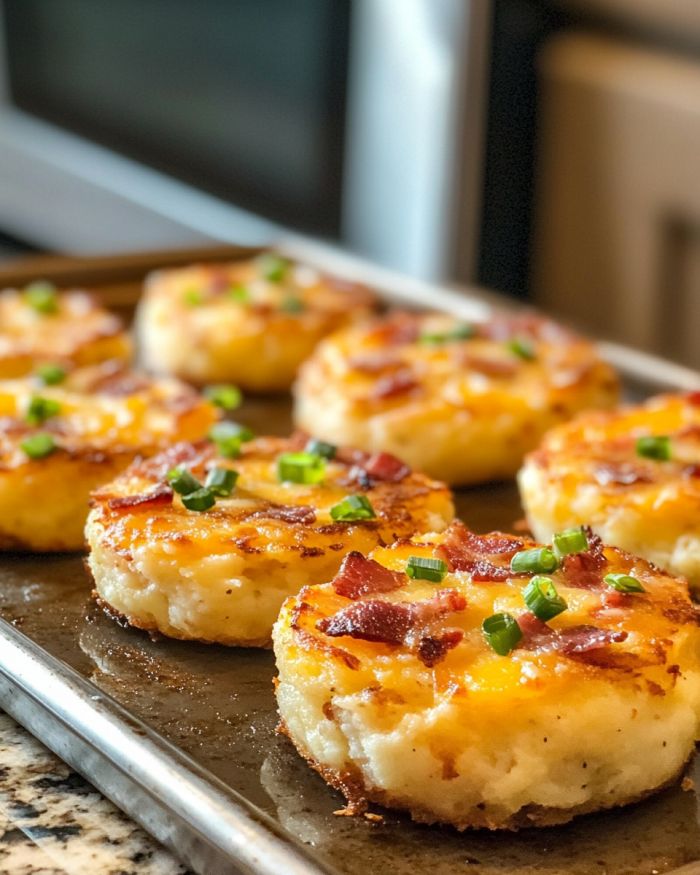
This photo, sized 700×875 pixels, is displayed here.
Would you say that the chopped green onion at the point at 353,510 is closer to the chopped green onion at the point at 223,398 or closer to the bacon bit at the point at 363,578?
the bacon bit at the point at 363,578

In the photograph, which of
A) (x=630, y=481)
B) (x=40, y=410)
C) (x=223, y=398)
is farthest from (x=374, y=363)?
→ (x=630, y=481)

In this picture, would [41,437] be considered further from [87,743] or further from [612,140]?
[612,140]

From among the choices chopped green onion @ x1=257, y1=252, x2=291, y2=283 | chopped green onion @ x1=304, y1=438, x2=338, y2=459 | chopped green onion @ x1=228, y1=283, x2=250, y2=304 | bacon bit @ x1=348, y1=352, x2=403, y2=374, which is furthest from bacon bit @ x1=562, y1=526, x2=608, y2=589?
chopped green onion @ x1=257, y1=252, x2=291, y2=283

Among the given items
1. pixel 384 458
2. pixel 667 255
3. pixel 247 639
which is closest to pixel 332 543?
pixel 247 639

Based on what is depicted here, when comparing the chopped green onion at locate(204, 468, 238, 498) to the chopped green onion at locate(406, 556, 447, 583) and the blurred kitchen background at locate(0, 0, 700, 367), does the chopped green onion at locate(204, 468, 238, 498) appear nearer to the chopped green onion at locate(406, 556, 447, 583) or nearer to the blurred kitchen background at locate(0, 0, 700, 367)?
the chopped green onion at locate(406, 556, 447, 583)

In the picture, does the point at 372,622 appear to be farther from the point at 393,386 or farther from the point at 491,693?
the point at 393,386

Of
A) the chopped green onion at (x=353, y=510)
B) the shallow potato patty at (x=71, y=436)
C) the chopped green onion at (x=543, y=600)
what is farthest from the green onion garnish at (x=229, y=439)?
the chopped green onion at (x=543, y=600)
